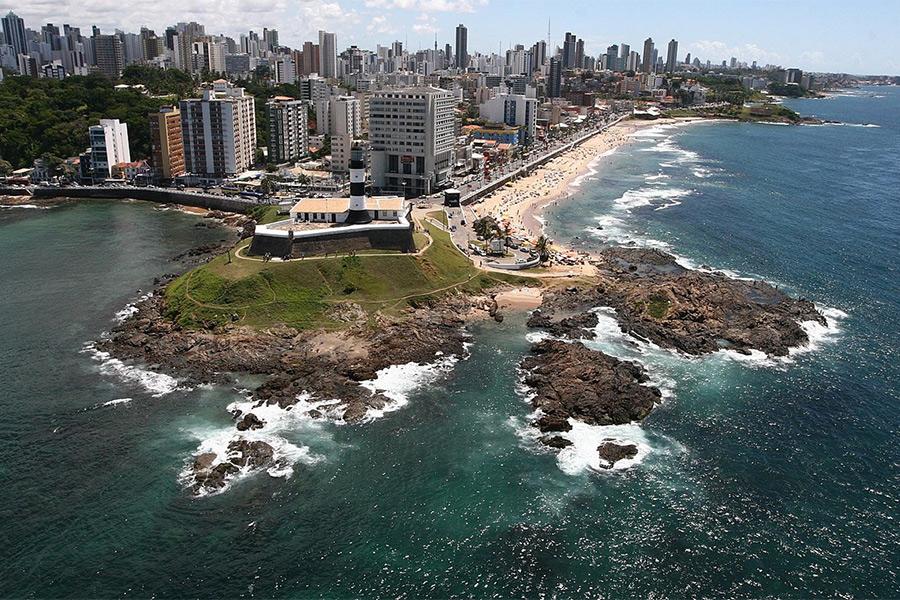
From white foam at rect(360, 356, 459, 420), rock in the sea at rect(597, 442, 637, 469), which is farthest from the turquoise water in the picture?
rock in the sea at rect(597, 442, 637, 469)

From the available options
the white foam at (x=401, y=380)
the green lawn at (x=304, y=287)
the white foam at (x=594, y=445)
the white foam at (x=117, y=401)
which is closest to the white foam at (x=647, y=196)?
the green lawn at (x=304, y=287)

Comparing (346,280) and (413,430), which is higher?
(346,280)

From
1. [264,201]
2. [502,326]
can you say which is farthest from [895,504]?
[264,201]

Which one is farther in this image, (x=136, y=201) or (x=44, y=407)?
(x=136, y=201)

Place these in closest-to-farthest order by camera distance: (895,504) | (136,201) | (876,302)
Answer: (895,504), (876,302), (136,201)

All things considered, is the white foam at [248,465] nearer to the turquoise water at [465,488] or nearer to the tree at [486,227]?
the turquoise water at [465,488]

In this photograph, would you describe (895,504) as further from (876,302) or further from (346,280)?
(346,280)

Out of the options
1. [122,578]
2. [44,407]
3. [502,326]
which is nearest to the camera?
[122,578]
